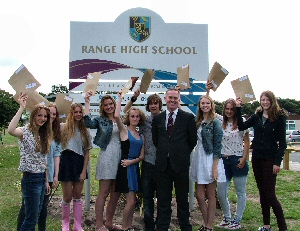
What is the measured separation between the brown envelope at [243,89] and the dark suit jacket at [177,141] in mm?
920

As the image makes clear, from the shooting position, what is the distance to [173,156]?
166 inches

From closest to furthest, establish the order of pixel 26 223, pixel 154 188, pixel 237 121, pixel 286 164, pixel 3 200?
1. pixel 26 223
2. pixel 154 188
3. pixel 237 121
4. pixel 3 200
5. pixel 286 164

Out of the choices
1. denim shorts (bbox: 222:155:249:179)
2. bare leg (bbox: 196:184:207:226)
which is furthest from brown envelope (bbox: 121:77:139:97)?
denim shorts (bbox: 222:155:249:179)

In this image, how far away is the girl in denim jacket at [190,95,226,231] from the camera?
14.8ft

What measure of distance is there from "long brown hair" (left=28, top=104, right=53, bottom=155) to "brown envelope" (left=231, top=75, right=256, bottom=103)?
8.28ft

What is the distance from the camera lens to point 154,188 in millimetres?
4625

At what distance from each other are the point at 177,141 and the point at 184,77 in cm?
118

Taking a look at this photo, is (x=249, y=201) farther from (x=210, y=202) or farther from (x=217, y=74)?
(x=217, y=74)

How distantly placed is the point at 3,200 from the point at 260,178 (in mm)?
4708

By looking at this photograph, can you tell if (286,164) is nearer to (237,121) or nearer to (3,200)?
(237,121)

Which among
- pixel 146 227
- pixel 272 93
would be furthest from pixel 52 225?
pixel 272 93

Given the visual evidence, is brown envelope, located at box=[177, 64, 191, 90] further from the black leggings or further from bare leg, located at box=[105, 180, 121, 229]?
bare leg, located at box=[105, 180, 121, 229]

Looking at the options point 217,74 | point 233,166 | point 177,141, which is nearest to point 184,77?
point 217,74

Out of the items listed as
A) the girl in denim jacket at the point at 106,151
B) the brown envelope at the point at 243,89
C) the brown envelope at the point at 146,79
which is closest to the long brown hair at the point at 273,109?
the brown envelope at the point at 243,89
